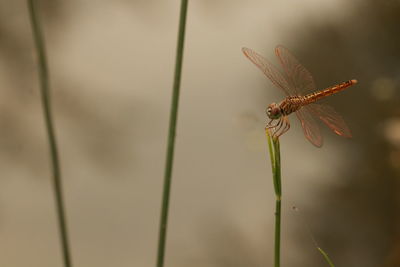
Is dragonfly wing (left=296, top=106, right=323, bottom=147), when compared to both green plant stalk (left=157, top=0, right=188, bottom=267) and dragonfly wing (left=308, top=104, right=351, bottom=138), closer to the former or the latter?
dragonfly wing (left=308, top=104, right=351, bottom=138)

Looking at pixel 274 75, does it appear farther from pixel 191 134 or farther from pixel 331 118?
pixel 191 134

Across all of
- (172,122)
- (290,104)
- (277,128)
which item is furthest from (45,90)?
(290,104)

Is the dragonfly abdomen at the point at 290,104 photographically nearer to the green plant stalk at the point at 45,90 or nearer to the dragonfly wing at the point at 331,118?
the dragonfly wing at the point at 331,118

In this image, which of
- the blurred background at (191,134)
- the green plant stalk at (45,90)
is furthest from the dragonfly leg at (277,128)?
the blurred background at (191,134)

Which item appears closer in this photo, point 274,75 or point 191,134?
point 274,75

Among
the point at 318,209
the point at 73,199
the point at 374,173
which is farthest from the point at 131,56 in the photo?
the point at 374,173

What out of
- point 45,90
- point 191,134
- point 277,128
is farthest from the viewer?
point 191,134
